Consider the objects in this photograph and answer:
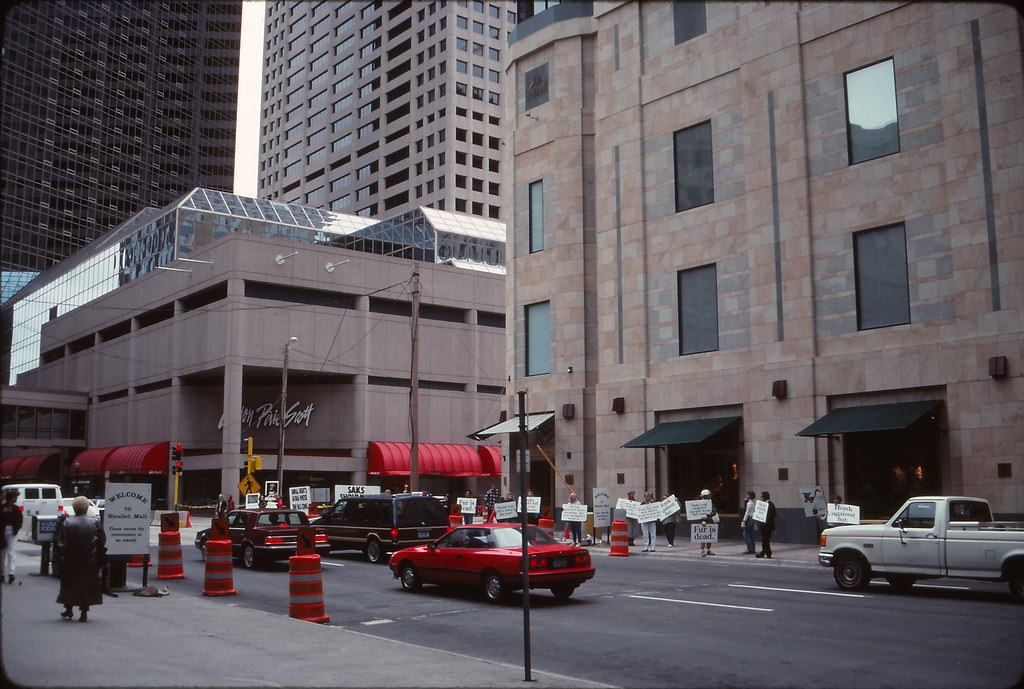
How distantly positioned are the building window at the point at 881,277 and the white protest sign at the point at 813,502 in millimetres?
5443

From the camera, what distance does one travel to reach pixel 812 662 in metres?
11.3

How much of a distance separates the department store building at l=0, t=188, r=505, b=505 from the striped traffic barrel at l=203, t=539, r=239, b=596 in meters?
39.0

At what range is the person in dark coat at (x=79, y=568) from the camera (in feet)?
42.6

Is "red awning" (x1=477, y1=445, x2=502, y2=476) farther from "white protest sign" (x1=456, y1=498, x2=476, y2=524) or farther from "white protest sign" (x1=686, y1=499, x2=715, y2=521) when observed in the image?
"white protest sign" (x1=686, y1=499, x2=715, y2=521)

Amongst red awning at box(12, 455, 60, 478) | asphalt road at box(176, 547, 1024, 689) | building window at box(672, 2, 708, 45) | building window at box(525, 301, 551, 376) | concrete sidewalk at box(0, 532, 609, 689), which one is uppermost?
building window at box(672, 2, 708, 45)

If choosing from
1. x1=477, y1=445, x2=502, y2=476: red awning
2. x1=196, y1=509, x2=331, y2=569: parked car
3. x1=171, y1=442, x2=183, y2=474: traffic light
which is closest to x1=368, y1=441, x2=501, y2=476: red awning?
x1=477, y1=445, x2=502, y2=476: red awning

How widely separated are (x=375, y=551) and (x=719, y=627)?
526 inches

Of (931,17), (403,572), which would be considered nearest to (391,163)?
(931,17)

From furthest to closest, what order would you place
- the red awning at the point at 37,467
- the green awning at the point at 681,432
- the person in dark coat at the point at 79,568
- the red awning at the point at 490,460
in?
the red awning at the point at 37,467 < the red awning at the point at 490,460 < the green awning at the point at 681,432 < the person in dark coat at the point at 79,568

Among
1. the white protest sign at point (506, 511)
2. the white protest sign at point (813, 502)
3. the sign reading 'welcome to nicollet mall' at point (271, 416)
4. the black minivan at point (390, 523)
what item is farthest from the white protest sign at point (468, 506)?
the sign reading 'welcome to nicollet mall' at point (271, 416)

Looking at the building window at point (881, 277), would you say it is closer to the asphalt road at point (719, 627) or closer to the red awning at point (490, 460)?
the asphalt road at point (719, 627)

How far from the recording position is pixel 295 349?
61000 mm

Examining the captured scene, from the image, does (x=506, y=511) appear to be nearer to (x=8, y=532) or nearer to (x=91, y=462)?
(x=8, y=532)

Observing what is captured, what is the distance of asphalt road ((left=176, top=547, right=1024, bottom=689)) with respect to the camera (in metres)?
10.8
